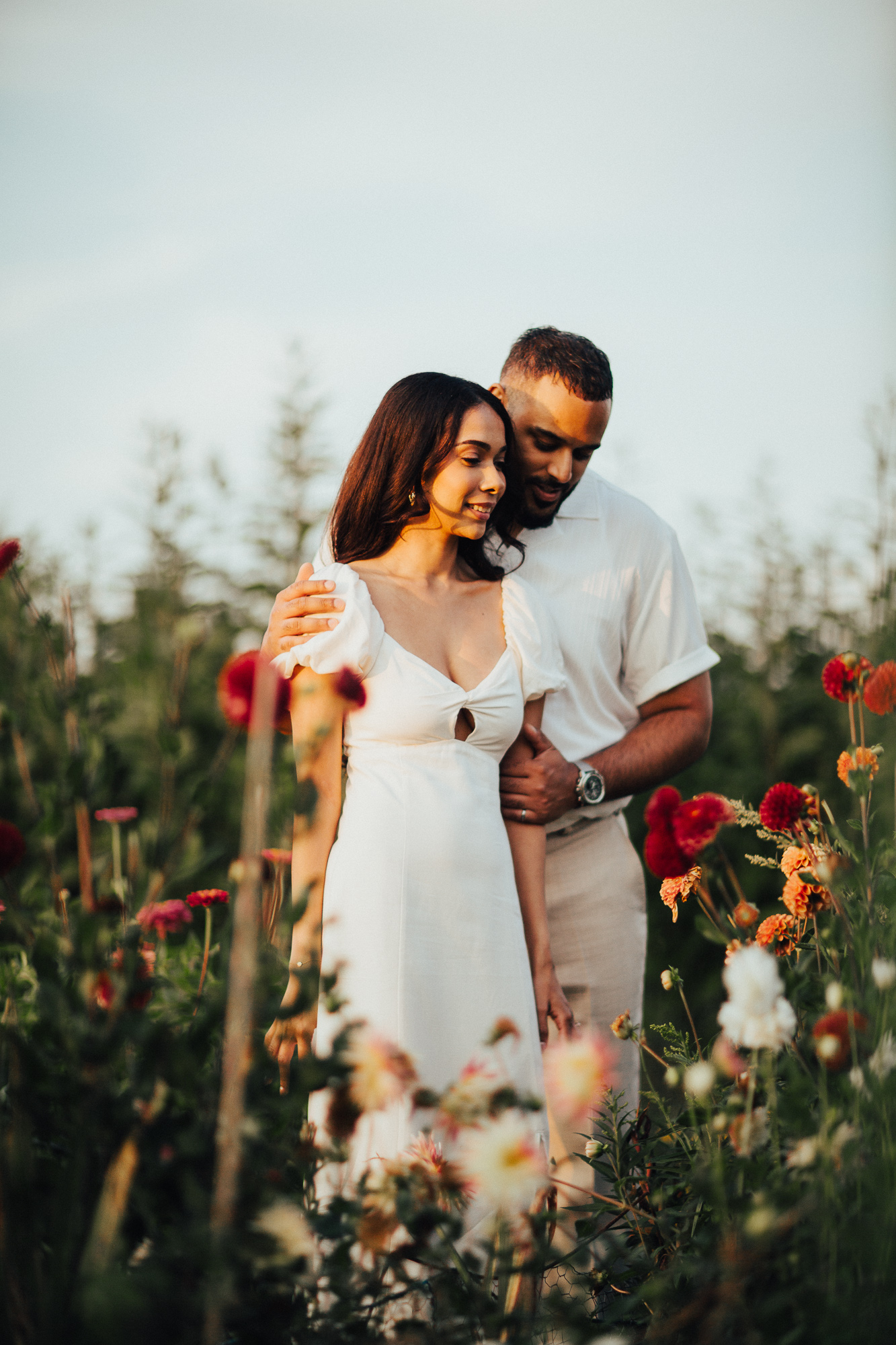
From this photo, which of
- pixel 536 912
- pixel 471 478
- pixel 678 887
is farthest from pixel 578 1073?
pixel 471 478

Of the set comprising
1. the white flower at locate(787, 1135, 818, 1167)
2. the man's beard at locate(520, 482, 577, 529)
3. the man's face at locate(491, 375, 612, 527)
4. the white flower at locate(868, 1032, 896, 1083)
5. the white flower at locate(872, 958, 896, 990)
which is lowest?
the white flower at locate(787, 1135, 818, 1167)

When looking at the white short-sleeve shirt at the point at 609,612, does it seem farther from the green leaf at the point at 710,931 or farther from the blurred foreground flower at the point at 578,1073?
the blurred foreground flower at the point at 578,1073

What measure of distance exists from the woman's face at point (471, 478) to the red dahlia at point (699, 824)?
1.08m

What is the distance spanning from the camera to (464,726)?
7.28ft

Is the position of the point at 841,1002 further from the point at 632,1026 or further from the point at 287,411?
the point at 287,411

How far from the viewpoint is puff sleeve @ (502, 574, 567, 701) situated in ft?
7.64

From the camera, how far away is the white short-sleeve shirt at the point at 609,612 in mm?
2742

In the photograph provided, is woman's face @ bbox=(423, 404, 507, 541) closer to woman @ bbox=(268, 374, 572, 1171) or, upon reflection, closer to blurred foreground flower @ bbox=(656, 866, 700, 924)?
woman @ bbox=(268, 374, 572, 1171)

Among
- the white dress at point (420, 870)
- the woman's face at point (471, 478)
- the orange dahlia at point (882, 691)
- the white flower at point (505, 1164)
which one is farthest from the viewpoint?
the woman's face at point (471, 478)

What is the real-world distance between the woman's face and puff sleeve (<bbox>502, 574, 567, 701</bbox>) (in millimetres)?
207

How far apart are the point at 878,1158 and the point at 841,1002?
19 cm

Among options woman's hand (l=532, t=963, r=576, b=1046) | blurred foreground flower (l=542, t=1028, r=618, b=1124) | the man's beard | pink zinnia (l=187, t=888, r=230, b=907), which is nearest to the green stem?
pink zinnia (l=187, t=888, r=230, b=907)

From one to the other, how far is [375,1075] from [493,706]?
1.19m

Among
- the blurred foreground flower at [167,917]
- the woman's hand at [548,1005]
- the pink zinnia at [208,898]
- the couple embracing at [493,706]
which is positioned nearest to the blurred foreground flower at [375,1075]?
the couple embracing at [493,706]
